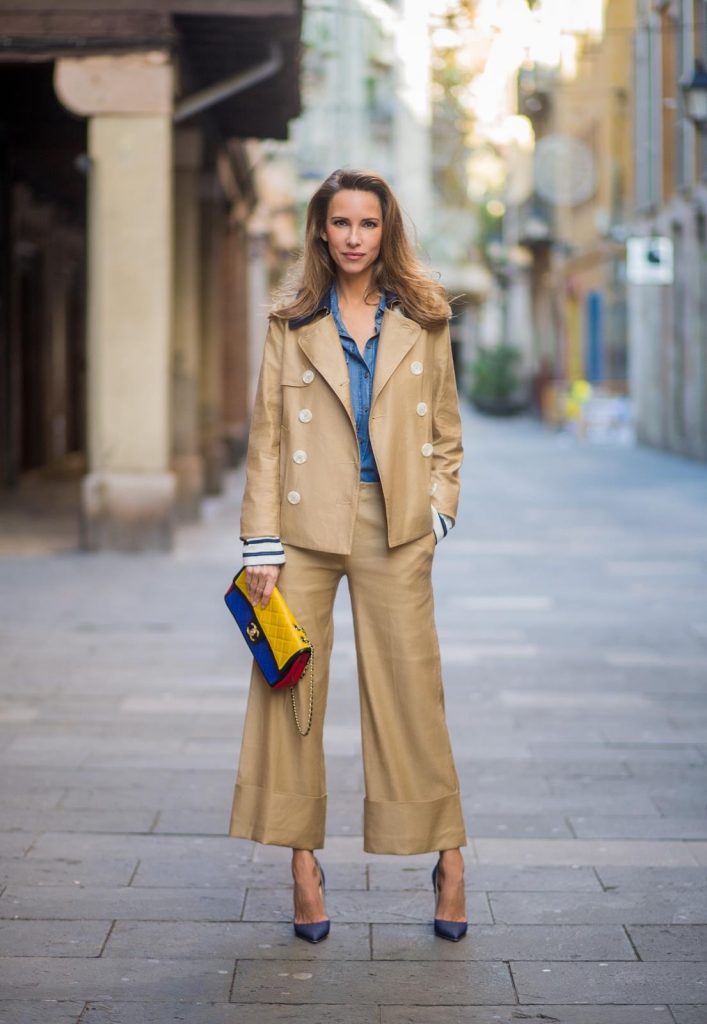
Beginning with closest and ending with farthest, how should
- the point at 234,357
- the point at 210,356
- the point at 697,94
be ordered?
the point at 210,356
the point at 697,94
the point at 234,357

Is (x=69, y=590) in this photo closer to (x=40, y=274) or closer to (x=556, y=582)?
(x=556, y=582)

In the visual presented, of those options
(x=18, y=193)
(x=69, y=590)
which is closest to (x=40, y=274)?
(x=18, y=193)

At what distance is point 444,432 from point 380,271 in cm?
43

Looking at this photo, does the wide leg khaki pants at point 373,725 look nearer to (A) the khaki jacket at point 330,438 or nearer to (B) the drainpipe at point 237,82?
(A) the khaki jacket at point 330,438

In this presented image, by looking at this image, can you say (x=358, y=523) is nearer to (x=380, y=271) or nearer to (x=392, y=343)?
(x=392, y=343)

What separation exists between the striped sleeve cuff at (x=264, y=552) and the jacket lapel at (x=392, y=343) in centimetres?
41

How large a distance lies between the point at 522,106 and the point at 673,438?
1887cm

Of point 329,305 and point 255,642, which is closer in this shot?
point 255,642

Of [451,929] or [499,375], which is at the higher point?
[499,375]

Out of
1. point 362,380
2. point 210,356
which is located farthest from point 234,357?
point 362,380

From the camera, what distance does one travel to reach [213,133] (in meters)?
16.9

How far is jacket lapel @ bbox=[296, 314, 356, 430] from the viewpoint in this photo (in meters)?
4.07

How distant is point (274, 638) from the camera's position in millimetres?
4035

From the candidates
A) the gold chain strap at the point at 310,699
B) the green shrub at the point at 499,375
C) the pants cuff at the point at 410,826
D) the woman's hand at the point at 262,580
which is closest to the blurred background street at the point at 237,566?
the pants cuff at the point at 410,826
